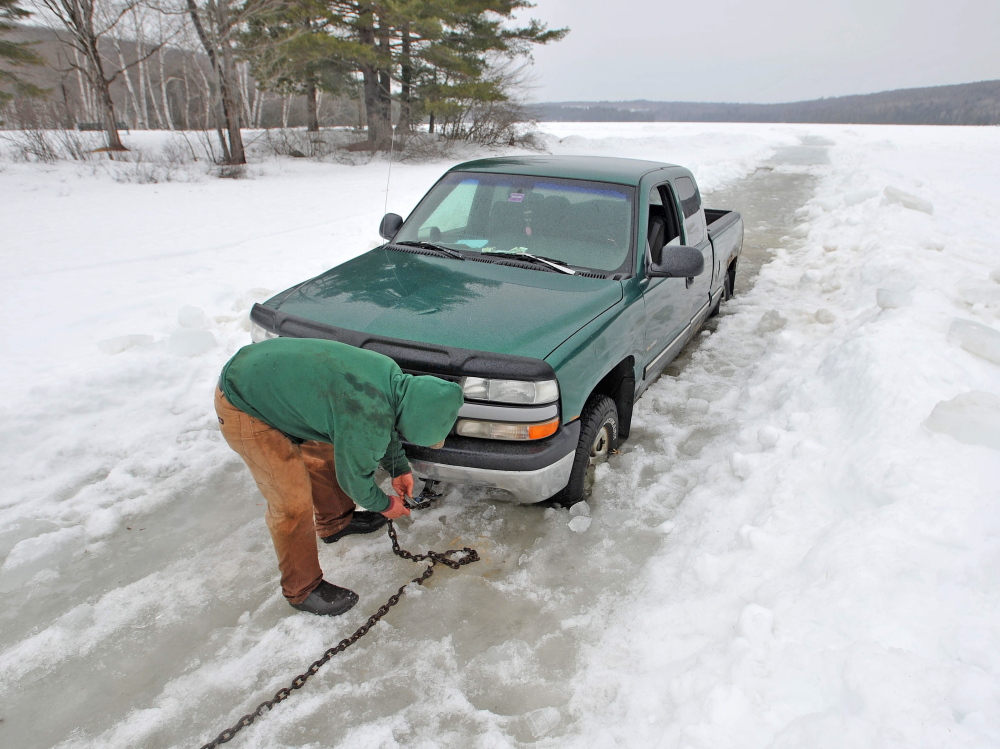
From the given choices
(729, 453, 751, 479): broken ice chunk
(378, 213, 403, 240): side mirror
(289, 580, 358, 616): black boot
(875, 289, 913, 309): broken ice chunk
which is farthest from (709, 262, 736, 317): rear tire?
(289, 580, 358, 616): black boot

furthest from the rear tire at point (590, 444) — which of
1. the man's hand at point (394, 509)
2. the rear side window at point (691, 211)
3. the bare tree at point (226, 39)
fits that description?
the bare tree at point (226, 39)

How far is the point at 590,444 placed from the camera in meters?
3.18

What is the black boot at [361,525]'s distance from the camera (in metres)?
3.26

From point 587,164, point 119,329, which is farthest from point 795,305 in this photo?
point 119,329

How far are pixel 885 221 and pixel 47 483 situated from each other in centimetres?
1001

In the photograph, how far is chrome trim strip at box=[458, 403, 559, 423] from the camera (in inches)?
107

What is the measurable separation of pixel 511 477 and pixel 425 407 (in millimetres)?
803

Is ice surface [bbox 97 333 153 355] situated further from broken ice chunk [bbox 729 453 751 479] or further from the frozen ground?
broken ice chunk [bbox 729 453 751 479]

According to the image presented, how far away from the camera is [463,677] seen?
7.99 feet

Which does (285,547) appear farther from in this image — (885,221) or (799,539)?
(885,221)

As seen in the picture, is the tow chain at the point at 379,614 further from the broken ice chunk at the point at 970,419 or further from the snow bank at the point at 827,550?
the broken ice chunk at the point at 970,419

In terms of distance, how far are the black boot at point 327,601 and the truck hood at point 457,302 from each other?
47.0 inches

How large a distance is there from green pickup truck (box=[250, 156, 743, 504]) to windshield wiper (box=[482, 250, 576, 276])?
14 millimetres

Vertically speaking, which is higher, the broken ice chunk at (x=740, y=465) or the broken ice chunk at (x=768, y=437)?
the broken ice chunk at (x=768, y=437)
